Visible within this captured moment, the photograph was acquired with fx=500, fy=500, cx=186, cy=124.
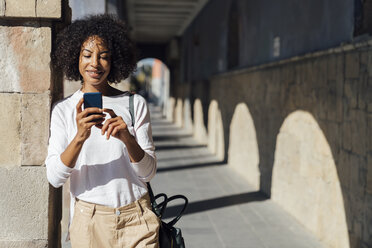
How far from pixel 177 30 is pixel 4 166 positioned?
59.0ft

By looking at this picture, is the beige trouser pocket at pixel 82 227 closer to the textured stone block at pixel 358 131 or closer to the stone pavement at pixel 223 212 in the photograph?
the stone pavement at pixel 223 212

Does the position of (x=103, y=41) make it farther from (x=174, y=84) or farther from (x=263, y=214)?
(x=174, y=84)

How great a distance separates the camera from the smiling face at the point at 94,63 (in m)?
2.04

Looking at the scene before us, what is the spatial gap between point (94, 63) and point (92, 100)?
10.7 inches

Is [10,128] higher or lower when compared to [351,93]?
lower

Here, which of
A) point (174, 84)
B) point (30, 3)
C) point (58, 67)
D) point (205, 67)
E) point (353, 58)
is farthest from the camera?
point (174, 84)

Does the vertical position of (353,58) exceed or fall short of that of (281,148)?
Result: it exceeds it

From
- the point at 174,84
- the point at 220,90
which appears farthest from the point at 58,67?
the point at 174,84

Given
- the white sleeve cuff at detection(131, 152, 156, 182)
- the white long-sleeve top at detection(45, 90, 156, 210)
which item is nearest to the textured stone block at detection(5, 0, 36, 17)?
the white long-sleeve top at detection(45, 90, 156, 210)

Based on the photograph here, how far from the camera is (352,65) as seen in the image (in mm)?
4289

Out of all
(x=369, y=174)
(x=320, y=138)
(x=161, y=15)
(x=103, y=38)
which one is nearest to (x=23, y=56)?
(x=103, y=38)

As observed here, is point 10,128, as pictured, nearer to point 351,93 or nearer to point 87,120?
point 87,120

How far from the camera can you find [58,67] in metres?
2.37

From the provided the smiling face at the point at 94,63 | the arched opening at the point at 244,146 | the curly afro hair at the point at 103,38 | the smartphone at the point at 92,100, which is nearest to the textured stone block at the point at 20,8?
the curly afro hair at the point at 103,38
